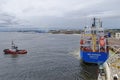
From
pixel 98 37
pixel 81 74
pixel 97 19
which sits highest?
pixel 97 19

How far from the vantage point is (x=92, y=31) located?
164 ft

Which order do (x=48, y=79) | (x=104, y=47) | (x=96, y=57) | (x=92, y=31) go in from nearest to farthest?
(x=48, y=79) → (x=96, y=57) → (x=104, y=47) → (x=92, y=31)

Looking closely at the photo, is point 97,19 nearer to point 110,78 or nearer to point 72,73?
point 72,73

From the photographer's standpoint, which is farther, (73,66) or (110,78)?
(73,66)

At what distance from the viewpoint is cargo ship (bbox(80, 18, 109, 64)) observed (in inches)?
1676

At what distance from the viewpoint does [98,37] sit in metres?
50.5

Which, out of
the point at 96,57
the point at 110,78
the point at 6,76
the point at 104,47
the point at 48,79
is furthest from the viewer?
the point at 104,47

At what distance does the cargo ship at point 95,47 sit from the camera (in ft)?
140

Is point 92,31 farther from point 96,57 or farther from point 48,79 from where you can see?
point 48,79

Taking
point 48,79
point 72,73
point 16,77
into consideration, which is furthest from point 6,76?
point 72,73

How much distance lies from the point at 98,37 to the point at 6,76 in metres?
25.6

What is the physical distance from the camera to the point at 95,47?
4694 centimetres

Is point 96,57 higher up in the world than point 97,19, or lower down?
lower down

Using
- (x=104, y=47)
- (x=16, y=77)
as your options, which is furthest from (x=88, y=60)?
(x=16, y=77)
